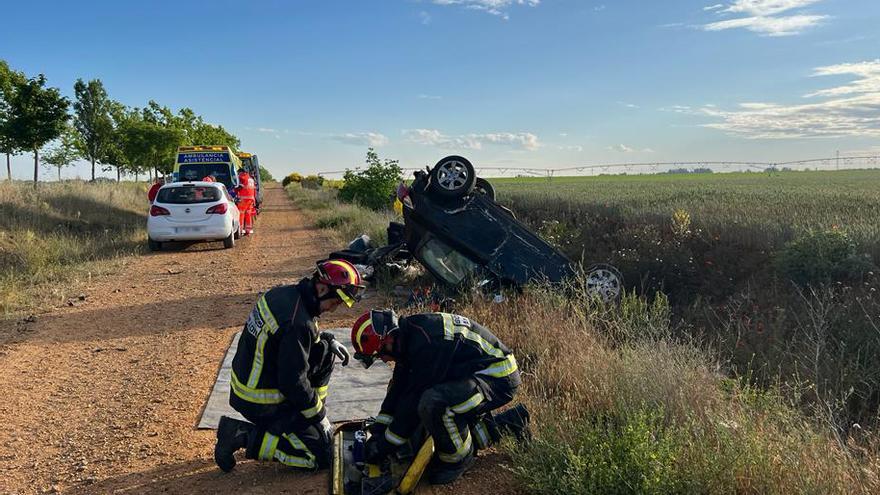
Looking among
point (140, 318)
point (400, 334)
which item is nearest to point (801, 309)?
point (400, 334)

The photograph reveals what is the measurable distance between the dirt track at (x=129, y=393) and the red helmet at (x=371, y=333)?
0.92 metres

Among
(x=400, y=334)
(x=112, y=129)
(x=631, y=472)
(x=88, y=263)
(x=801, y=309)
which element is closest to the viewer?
(x=631, y=472)

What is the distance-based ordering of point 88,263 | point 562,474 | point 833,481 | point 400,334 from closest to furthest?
point 833,481 < point 562,474 < point 400,334 < point 88,263

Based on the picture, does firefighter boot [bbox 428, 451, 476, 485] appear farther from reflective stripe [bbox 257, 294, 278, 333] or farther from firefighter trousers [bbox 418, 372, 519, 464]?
reflective stripe [bbox 257, 294, 278, 333]

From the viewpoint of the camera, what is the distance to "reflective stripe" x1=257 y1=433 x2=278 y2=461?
3.83m

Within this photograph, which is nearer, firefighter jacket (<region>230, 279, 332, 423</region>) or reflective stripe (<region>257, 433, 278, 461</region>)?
firefighter jacket (<region>230, 279, 332, 423</region>)

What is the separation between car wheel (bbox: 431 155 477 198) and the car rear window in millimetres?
7167

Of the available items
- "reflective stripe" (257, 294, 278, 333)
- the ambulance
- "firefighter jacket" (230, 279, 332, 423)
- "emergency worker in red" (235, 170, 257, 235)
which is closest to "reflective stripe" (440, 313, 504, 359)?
"firefighter jacket" (230, 279, 332, 423)

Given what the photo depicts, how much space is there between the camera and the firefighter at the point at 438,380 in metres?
3.53

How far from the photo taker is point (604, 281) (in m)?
8.18

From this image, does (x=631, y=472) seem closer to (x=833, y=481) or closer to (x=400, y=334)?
(x=833, y=481)

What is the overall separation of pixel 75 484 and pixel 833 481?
408cm

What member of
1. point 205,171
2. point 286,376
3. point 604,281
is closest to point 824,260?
point 604,281

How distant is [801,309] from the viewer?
720 centimetres
